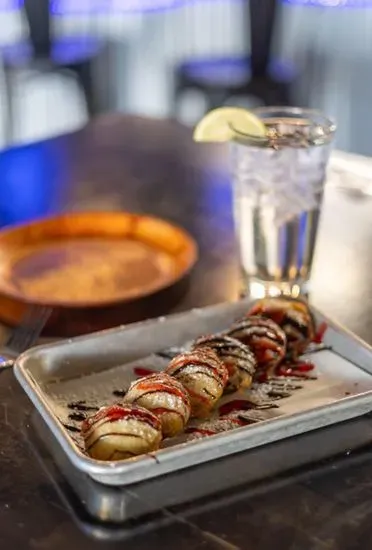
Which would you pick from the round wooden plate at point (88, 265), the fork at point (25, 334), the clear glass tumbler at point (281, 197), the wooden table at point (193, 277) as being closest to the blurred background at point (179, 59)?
the wooden table at point (193, 277)

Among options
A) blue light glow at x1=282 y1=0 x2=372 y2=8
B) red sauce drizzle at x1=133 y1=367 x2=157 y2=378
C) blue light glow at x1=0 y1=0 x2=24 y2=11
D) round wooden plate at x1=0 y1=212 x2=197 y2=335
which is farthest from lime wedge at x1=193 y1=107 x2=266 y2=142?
blue light glow at x1=0 y1=0 x2=24 y2=11

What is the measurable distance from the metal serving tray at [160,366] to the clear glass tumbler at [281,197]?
140 mm

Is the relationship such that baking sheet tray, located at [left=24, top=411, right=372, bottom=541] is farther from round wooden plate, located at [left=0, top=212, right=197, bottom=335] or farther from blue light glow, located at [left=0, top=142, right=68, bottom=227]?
blue light glow, located at [left=0, top=142, right=68, bottom=227]

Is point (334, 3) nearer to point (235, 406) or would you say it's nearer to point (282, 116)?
point (282, 116)

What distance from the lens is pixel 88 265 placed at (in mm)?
1124

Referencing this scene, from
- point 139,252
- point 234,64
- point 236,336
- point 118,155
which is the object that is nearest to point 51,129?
point 234,64

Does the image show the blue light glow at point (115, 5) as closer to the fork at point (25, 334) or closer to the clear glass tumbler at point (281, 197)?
the clear glass tumbler at point (281, 197)

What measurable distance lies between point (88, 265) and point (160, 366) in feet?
0.93

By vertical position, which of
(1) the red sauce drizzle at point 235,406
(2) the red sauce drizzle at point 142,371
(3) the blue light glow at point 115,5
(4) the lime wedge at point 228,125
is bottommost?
(3) the blue light glow at point 115,5

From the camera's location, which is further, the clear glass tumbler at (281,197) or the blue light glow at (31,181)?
the blue light glow at (31,181)

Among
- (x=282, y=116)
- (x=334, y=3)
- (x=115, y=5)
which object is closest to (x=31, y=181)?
(x=282, y=116)

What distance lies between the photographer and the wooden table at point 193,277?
0.67 m

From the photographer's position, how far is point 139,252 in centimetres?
117

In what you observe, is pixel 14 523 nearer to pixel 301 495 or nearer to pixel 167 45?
pixel 301 495
